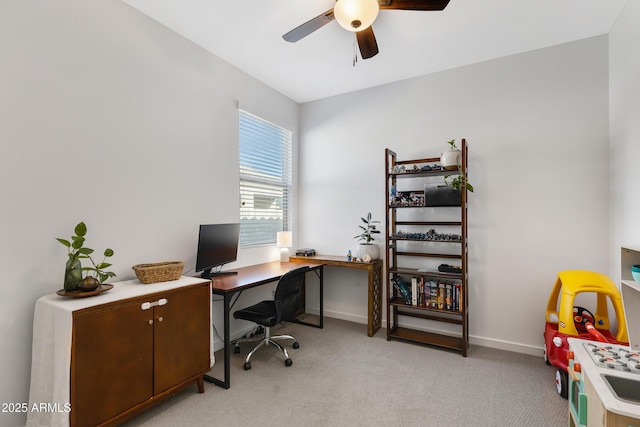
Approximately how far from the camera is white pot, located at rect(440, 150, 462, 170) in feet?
9.56

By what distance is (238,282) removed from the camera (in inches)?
101

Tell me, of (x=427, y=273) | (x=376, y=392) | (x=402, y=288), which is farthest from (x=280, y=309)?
(x=427, y=273)

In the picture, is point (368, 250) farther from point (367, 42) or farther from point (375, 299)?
point (367, 42)

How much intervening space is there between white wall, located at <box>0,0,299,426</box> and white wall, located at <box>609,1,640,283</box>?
11.2 feet

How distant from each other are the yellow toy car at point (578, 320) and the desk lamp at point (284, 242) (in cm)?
271

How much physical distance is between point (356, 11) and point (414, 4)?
15.0 inches

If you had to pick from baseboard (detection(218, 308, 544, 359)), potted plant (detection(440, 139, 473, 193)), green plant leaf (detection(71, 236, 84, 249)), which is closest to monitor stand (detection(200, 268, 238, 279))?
baseboard (detection(218, 308, 544, 359))

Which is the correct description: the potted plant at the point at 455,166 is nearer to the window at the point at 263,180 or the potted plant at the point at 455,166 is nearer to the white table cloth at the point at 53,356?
the window at the point at 263,180

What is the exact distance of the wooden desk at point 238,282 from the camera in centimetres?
232

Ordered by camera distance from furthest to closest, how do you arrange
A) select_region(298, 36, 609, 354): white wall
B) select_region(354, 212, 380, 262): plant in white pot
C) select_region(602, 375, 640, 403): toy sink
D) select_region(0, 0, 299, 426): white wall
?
select_region(354, 212, 380, 262): plant in white pot, select_region(298, 36, 609, 354): white wall, select_region(0, 0, 299, 426): white wall, select_region(602, 375, 640, 403): toy sink

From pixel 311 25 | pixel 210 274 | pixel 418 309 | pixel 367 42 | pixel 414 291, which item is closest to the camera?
pixel 311 25

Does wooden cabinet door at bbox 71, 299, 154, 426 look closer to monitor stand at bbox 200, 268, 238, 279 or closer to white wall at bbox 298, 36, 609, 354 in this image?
monitor stand at bbox 200, 268, 238, 279

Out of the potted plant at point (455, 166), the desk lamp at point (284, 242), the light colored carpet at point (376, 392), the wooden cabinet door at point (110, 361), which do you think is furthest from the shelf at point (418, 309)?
the wooden cabinet door at point (110, 361)

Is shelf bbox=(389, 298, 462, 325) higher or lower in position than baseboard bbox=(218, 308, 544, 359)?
higher
